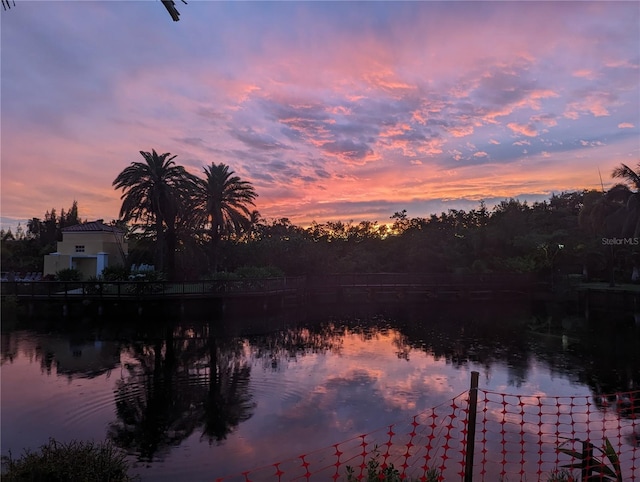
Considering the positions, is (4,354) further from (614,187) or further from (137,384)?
(614,187)

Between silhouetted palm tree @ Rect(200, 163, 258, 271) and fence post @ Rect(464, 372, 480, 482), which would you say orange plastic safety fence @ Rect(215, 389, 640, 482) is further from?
silhouetted palm tree @ Rect(200, 163, 258, 271)

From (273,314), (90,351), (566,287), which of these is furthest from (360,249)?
(90,351)

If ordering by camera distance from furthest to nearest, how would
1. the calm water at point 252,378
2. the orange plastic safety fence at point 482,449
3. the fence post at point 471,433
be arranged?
the calm water at point 252,378
the orange plastic safety fence at point 482,449
the fence post at point 471,433

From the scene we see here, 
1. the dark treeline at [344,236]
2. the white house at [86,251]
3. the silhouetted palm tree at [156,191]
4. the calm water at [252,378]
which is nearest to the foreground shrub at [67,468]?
the calm water at [252,378]

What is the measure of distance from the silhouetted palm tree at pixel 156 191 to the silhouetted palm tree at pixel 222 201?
2.73m

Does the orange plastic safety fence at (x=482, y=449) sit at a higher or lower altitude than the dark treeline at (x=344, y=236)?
lower

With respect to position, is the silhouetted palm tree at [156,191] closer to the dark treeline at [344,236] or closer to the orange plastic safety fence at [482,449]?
the dark treeline at [344,236]

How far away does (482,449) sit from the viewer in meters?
9.29

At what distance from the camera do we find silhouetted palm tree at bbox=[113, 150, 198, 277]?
119 feet

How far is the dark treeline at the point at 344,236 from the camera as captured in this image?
3759 cm

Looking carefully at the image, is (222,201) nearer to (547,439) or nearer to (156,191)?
(156,191)

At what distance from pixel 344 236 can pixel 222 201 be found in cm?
3006

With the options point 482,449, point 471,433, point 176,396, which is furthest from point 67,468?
point 482,449

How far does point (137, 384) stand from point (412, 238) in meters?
52.7
